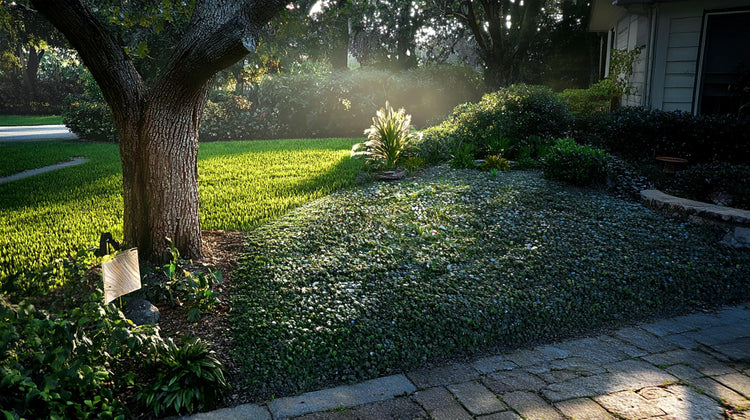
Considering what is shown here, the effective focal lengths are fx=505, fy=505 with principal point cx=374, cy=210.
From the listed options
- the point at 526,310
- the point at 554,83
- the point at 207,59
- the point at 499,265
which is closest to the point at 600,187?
the point at 499,265

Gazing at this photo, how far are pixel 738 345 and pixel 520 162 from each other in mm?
4024

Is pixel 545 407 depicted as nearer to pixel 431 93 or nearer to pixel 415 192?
pixel 415 192

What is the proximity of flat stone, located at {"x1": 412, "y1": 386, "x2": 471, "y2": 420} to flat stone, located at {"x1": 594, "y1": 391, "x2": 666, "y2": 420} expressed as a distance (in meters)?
0.72

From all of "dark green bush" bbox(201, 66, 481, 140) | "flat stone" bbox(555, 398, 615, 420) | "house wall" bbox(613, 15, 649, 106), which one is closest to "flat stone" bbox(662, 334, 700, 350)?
"flat stone" bbox(555, 398, 615, 420)

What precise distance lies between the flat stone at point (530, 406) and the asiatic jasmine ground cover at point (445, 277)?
1.77ft

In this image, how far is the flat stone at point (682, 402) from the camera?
8.06ft

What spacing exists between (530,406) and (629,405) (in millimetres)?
495

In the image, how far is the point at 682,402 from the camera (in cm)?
257

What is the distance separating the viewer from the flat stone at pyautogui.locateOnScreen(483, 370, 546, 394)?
273 centimetres

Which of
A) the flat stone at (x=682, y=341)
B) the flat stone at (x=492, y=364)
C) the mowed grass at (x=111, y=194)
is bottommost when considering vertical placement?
the flat stone at (x=492, y=364)

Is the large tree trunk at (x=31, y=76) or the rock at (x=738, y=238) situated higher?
the large tree trunk at (x=31, y=76)

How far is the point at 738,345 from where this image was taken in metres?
3.21

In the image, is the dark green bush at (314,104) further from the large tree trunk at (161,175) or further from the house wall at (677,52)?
the large tree trunk at (161,175)

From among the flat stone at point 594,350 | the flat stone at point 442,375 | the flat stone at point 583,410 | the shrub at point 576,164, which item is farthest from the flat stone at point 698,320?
the shrub at point 576,164
